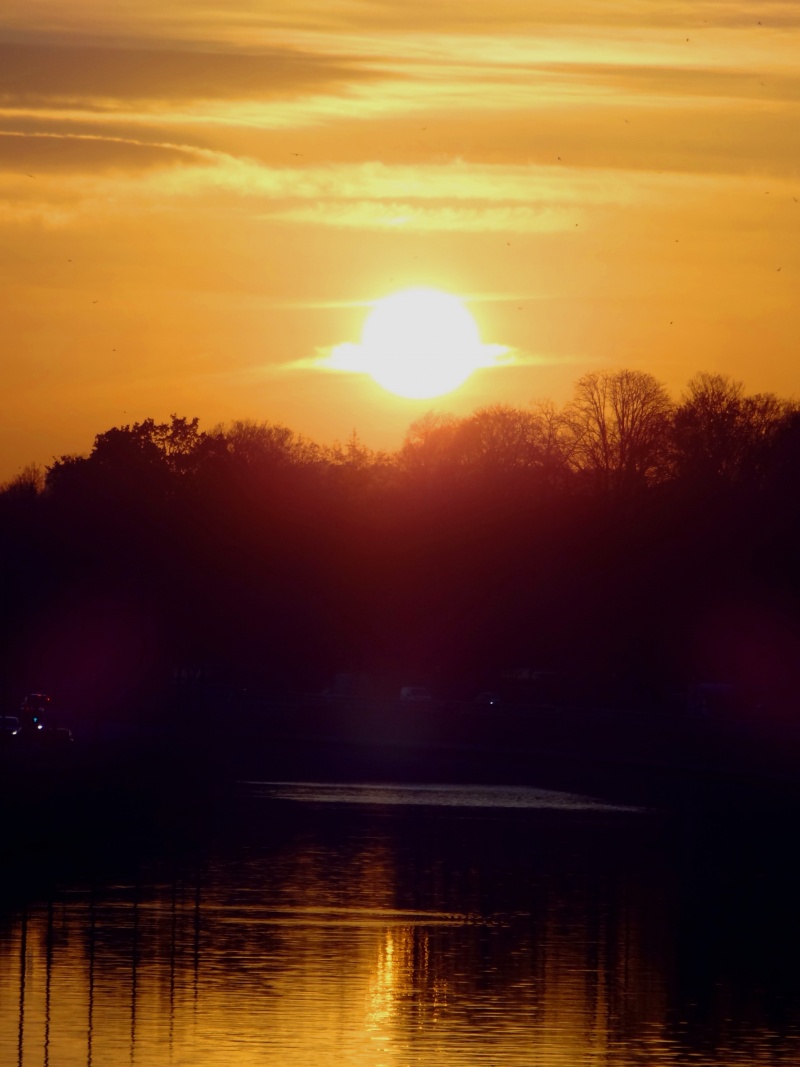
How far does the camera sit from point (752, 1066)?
16031 mm

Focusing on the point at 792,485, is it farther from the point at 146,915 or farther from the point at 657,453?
the point at 146,915

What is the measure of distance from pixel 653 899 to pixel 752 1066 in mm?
12290

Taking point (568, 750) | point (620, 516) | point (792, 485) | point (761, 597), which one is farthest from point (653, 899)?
point (620, 516)

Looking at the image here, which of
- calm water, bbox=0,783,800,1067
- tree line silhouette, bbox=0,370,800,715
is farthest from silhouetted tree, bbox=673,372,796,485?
calm water, bbox=0,783,800,1067

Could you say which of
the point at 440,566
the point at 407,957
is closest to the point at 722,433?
the point at 440,566

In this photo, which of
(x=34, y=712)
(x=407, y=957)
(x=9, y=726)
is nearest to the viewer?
(x=407, y=957)

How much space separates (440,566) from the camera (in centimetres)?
9006

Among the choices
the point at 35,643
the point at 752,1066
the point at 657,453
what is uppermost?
the point at 657,453

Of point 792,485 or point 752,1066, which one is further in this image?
point 792,485

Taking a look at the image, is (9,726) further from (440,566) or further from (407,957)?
(407,957)

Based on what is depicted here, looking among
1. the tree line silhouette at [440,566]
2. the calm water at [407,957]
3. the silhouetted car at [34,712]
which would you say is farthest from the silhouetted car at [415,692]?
the calm water at [407,957]

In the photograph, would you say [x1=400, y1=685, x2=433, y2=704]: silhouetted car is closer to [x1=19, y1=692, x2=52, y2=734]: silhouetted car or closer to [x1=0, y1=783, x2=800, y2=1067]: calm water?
[x1=19, y1=692, x2=52, y2=734]: silhouetted car

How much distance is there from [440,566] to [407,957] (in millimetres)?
68483

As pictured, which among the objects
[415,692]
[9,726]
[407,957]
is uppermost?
[415,692]
